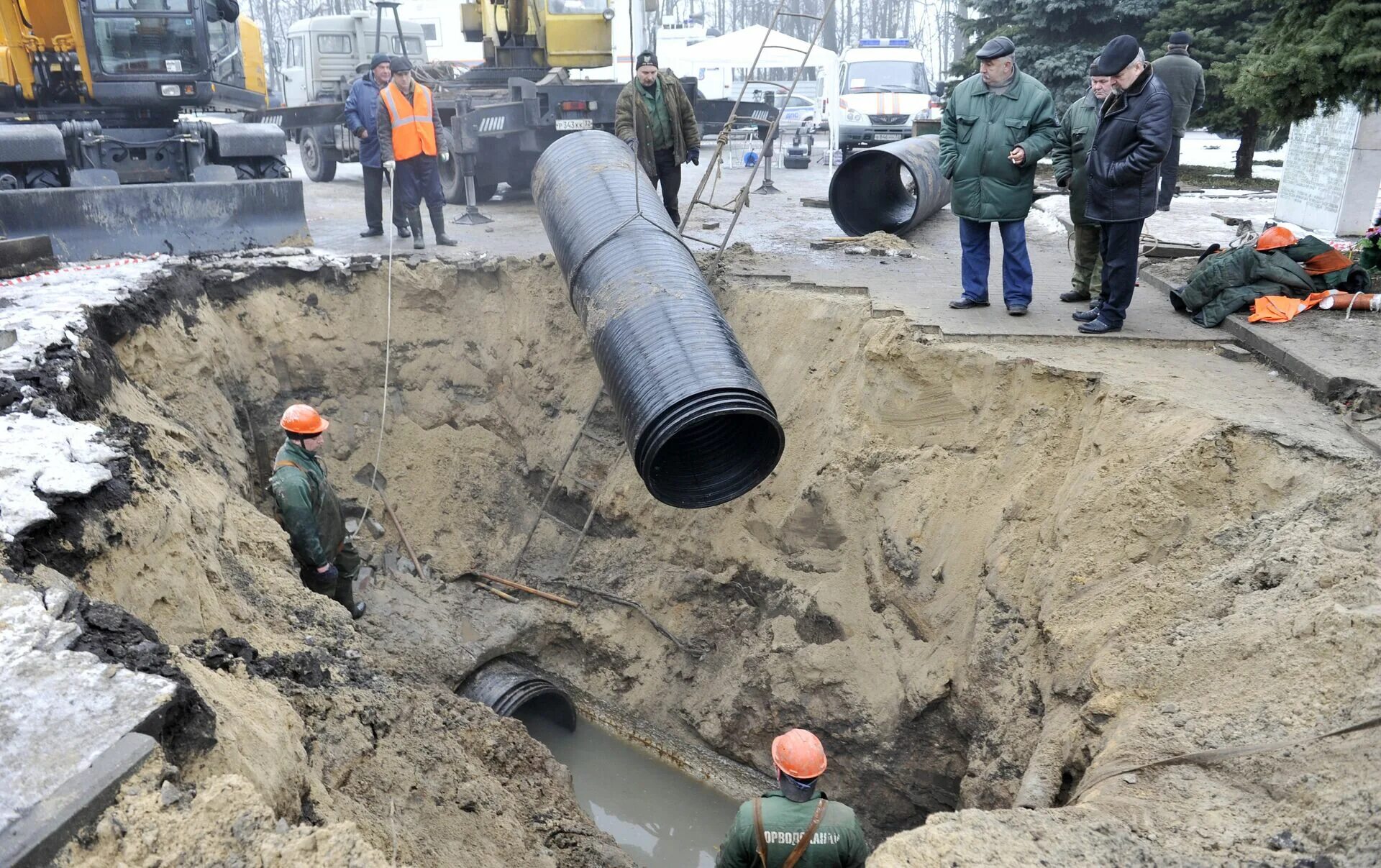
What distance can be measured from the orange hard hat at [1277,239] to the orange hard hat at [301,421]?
5784mm

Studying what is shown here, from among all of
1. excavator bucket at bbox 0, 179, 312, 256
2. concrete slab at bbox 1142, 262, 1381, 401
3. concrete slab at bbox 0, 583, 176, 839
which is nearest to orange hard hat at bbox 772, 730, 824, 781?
concrete slab at bbox 0, 583, 176, 839

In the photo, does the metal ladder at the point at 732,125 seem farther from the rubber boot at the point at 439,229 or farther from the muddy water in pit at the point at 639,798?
the muddy water in pit at the point at 639,798

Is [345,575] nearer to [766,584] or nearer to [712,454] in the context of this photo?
[712,454]

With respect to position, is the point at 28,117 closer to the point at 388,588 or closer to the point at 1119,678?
the point at 388,588

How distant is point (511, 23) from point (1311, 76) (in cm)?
945

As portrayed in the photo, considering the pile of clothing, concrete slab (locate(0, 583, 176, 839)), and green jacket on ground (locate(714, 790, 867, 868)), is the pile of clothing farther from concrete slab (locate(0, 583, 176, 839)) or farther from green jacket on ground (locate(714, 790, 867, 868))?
concrete slab (locate(0, 583, 176, 839))

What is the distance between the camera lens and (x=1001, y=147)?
568cm

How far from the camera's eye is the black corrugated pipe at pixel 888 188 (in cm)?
868

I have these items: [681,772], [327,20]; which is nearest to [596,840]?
[681,772]

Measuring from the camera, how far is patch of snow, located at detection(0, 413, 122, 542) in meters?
3.45

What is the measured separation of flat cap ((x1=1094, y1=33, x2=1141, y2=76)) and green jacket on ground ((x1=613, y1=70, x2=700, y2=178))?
11.2 ft

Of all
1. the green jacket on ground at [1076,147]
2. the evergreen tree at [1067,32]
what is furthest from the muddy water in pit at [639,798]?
the evergreen tree at [1067,32]

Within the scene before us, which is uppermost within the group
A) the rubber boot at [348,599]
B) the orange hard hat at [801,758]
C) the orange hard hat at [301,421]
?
the orange hard hat at [301,421]

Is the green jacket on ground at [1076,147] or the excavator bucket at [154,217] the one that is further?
the excavator bucket at [154,217]
